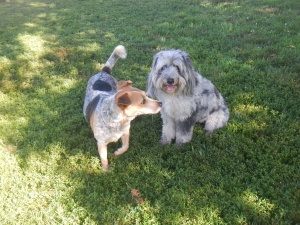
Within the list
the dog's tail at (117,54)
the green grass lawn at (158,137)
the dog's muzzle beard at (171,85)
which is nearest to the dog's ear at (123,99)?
the dog's muzzle beard at (171,85)

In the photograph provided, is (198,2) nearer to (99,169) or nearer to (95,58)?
(95,58)

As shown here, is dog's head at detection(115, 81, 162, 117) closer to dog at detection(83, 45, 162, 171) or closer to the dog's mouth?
dog at detection(83, 45, 162, 171)

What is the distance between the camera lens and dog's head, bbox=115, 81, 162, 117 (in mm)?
3996

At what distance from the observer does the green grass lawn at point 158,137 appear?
3.94 m

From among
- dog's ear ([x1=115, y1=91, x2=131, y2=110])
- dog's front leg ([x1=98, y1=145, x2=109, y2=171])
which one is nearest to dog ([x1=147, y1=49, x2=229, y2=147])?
dog's ear ([x1=115, y1=91, x2=131, y2=110])

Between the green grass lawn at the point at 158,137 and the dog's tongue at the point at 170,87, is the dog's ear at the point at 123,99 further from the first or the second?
the green grass lawn at the point at 158,137

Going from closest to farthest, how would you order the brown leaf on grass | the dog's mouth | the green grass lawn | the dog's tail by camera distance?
the green grass lawn < the brown leaf on grass < the dog's mouth < the dog's tail

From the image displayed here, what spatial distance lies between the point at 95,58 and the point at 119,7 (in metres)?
5.75

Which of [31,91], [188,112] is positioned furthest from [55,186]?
[31,91]

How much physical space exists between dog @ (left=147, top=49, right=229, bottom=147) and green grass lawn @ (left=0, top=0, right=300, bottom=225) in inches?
9.5

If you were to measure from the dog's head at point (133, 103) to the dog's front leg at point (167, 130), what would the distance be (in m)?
0.81

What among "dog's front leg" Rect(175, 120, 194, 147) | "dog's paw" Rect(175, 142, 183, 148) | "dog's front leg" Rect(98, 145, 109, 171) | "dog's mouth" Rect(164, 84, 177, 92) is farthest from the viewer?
"dog's paw" Rect(175, 142, 183, 148)

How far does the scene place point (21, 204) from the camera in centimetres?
418

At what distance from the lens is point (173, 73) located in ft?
14.3
